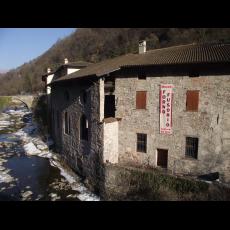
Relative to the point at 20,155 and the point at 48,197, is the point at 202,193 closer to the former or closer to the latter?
the point at 48,197

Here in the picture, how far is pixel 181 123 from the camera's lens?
15.5 meters

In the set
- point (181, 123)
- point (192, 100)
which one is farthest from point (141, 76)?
point (181, 123)

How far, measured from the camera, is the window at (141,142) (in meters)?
16.8

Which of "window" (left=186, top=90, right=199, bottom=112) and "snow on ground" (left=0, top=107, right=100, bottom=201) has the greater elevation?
"window" (left=186, top=90, right=199, bottom=112)

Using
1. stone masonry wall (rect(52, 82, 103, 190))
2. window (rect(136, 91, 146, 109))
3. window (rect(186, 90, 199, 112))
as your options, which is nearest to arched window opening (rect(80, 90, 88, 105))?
stone masonry wall (rect(52, 82, 103, 190))

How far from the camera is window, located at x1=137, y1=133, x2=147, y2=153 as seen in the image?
55.1 ft

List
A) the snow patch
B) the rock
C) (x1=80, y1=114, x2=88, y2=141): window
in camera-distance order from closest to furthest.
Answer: (x1=80, y1=114, x2=88, y2=141): window < the snow patch < the rock

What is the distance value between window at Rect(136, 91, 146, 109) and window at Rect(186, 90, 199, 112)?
111 inches

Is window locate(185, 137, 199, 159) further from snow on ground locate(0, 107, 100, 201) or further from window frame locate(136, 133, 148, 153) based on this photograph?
snow on ground locate(0, 107, 100, 201)

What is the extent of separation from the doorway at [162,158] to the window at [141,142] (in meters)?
1.01

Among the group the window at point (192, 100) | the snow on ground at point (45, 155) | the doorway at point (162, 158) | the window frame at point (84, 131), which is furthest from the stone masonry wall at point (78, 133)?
the window at point (192, 100)

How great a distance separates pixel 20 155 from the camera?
86.0ft

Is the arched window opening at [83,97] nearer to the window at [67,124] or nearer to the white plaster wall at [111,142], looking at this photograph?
the white plaster wall at [111,142]
